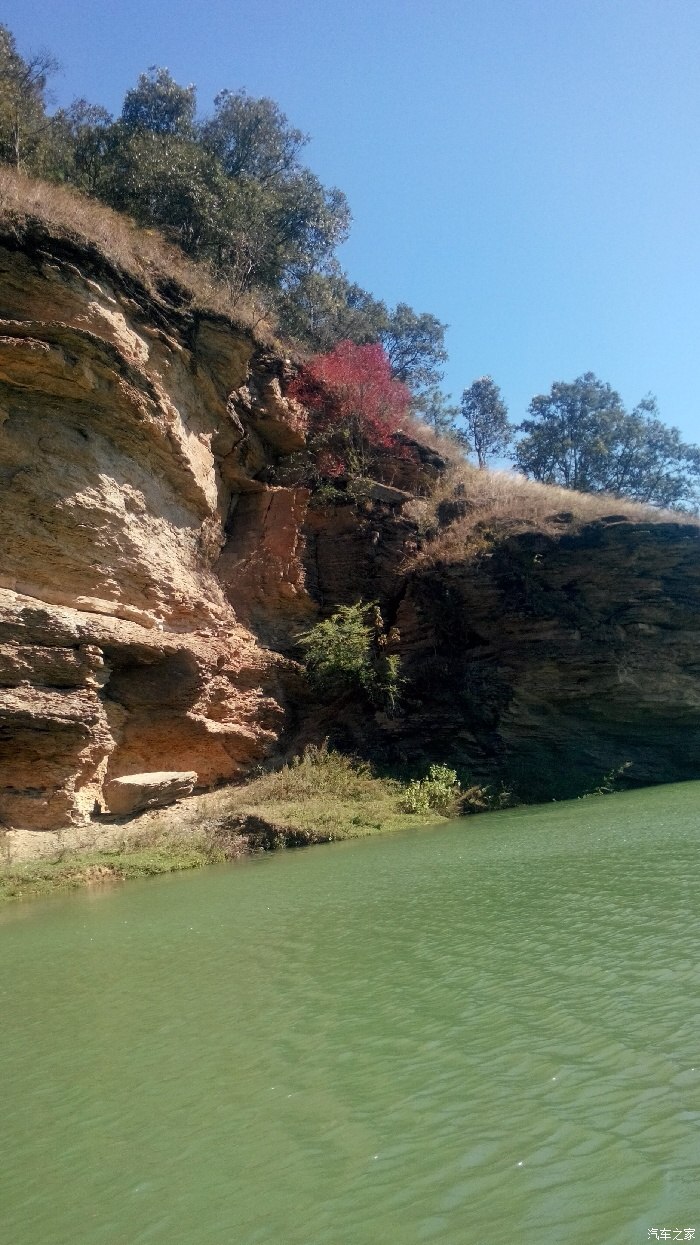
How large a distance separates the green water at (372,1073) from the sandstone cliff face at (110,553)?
7.64 metres

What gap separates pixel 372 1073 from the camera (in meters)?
4.23

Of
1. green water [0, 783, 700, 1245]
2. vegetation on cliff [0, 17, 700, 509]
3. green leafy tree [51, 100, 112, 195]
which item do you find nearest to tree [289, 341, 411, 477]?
vegetation on cliff [0, 17, 700, 509]

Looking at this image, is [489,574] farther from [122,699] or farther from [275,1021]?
[275,1021]

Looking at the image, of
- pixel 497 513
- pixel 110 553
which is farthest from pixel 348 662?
pixel 497 513

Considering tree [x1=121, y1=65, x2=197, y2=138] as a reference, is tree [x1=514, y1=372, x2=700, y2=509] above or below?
below

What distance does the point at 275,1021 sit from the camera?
5.32m

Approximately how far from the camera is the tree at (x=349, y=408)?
25.8 meters

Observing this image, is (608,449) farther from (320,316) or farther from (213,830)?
(213,830)

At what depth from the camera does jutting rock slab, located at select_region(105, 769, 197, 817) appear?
1694 cm

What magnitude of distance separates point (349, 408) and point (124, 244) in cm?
843

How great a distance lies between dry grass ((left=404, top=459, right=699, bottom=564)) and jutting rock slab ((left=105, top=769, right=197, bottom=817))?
33.4 ft

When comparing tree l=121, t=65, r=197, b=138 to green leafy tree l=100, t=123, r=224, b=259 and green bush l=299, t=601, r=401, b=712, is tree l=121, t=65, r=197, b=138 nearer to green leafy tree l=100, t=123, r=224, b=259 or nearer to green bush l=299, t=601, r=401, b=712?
green leafy tree l=100, t=123, r=224, b=259

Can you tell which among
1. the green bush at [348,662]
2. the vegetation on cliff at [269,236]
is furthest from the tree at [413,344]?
the green bush at [348,662]

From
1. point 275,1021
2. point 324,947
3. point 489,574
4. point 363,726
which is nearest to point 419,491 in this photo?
point 489,574
